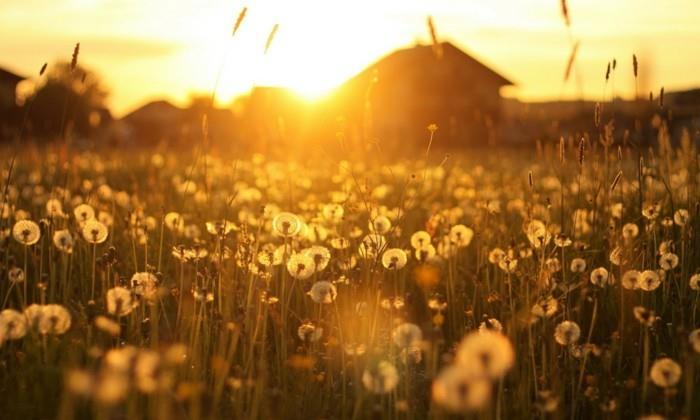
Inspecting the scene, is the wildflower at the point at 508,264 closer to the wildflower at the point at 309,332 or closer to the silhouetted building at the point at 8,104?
the wildflower at the point at 309,332

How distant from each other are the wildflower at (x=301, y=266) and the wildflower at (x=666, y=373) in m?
1.27

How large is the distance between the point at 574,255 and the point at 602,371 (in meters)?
0.99

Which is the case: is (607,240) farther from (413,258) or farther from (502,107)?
(502,107)

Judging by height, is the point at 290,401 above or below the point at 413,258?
below

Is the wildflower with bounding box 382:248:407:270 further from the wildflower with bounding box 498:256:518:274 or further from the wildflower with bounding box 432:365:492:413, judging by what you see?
the wildflower with bounding box 432:365:492:413

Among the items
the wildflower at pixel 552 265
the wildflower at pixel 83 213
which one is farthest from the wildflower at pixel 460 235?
the wildflower at pixel 83 213

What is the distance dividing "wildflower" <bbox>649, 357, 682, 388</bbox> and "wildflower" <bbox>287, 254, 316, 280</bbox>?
1.27m

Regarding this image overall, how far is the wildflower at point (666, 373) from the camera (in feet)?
6.49

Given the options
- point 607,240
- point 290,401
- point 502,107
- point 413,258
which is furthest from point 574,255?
point 502,107

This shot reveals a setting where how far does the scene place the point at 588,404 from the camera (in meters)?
2.53

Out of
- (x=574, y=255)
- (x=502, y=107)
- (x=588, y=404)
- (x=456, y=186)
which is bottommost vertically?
(x=588, y=404)

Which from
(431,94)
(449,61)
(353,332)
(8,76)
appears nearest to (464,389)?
(353,332)

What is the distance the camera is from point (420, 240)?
375 centimetres

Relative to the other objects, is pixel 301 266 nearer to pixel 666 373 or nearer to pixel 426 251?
pixel 426 251
